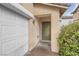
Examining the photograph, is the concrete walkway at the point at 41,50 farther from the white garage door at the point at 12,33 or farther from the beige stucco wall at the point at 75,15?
the beige stucco wall at the point at 75,15

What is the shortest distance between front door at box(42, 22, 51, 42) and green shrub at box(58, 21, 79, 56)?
32 centimetres

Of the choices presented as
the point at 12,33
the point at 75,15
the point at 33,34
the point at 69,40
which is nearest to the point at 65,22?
the point at 75,15

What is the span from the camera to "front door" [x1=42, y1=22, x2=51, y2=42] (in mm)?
4754

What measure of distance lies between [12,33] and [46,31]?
0.92 m

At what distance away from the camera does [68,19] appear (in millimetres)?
4621

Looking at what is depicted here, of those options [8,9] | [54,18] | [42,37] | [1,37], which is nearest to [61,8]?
[54,18]

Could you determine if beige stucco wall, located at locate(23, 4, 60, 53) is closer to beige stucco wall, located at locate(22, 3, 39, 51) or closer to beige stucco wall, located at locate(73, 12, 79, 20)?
beige stucco wall, located at locate(22, 3, 39, 51)

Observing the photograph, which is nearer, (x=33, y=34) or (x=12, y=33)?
(x=12, y=33)

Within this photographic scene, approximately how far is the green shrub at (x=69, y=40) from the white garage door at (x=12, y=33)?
46.6 inches

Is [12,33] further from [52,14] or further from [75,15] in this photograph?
[75,15]

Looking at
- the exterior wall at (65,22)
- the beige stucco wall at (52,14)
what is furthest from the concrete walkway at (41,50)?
the exterior wall at (65,22)

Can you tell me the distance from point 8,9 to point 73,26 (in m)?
1.65

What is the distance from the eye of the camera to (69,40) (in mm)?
4508

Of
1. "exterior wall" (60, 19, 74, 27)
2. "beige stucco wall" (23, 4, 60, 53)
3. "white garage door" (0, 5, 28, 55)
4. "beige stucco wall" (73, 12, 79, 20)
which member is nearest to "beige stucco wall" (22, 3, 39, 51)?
"beige stucco wall" (23, 4, 60, 53)
